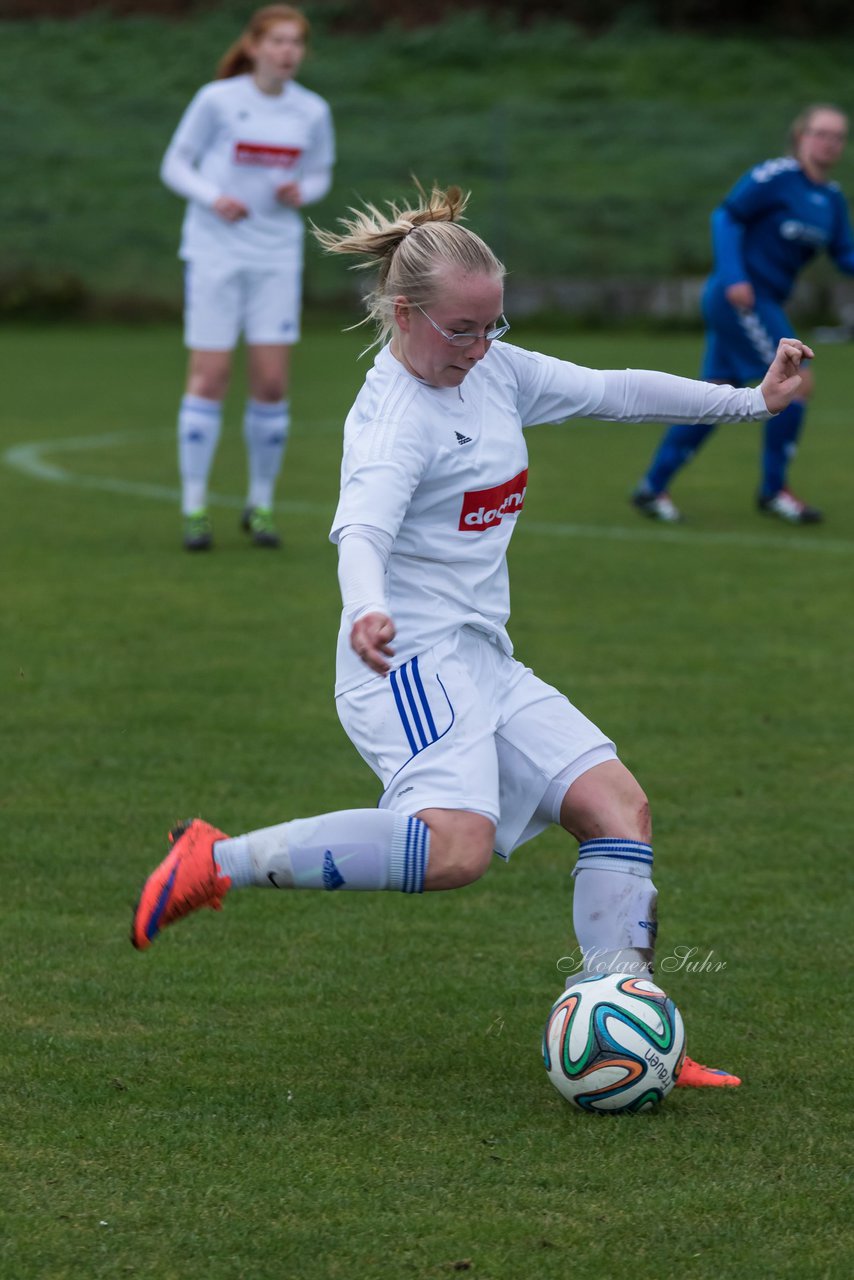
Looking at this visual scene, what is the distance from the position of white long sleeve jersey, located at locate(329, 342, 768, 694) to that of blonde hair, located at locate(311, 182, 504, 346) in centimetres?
13

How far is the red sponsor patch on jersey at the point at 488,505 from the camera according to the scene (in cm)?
377

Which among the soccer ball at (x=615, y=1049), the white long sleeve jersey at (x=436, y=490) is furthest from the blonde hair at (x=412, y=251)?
the soccer ball at (x=615, y=1049)

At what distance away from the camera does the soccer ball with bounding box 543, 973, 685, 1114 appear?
3479 mm

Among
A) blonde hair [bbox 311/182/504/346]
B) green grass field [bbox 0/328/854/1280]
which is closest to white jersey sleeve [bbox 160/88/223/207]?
green grass field [bbox 0/328/854/1280]

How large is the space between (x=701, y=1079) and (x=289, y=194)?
6.64 meters

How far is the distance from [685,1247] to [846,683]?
169 inches

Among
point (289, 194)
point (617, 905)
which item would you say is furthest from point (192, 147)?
point (617, 905)

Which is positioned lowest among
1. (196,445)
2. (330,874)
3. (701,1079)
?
(196,445)

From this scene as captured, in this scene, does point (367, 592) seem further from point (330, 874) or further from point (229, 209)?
point (229, 209)

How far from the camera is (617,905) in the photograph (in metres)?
3.72

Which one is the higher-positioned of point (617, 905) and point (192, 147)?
point (192, 147)

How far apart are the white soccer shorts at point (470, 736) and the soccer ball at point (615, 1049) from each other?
15.2 inches

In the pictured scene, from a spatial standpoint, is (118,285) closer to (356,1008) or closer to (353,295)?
(353,295)

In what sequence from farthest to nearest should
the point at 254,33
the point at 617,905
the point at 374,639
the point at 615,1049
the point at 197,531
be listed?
the point at 197,531 → the point at 254,33 → the point at 617,905 → the point at 615,1049 → the point at 374,639
